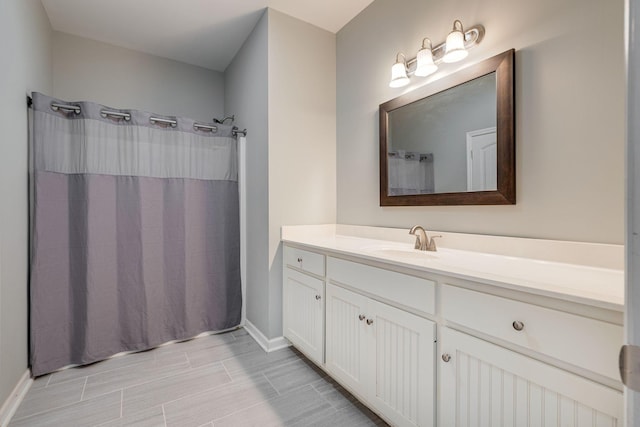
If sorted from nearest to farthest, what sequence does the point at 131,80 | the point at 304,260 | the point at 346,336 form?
the point at 346,336
the point at 304,260
the point at 131,80

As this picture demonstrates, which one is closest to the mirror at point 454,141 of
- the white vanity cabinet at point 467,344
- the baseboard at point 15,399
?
the white vanity cabinet at point 467,344

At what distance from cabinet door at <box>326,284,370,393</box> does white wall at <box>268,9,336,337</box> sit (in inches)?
26.3

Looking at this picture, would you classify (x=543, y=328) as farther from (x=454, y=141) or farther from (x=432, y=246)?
(x=454, y=141)

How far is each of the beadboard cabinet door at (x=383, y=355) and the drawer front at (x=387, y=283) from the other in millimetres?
48

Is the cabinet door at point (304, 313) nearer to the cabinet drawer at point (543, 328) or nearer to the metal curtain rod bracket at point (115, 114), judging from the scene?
the cabinet drawer at point (543, 328)

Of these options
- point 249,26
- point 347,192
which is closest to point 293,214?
point 347,192

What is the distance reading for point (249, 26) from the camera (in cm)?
238

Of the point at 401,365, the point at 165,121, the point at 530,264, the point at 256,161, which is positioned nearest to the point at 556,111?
the point at 530,264

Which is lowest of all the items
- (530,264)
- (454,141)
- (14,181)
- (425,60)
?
(530,264)

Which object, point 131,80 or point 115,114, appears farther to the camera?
point 131,80

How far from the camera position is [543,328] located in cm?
80

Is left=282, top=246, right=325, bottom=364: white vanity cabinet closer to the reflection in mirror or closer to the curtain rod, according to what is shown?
the reflection in mirror

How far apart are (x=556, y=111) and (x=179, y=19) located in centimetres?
260

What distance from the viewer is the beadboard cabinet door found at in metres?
1.12
